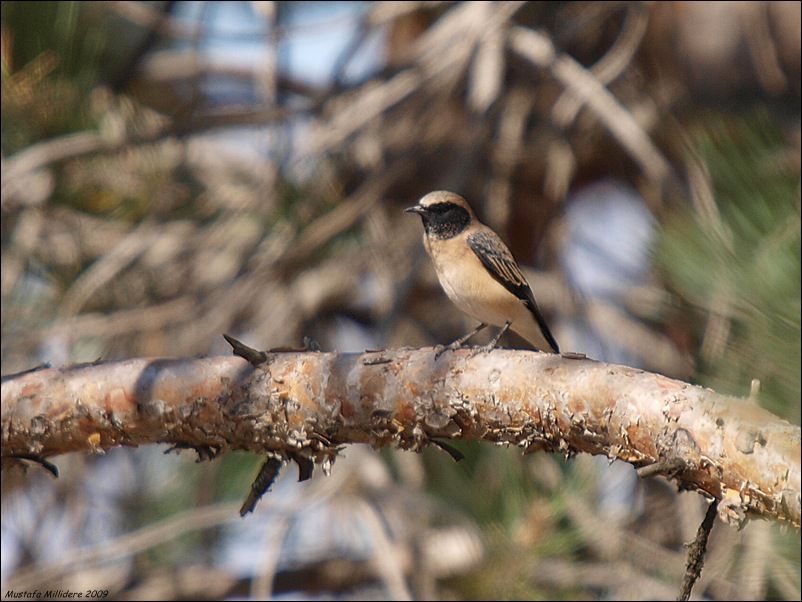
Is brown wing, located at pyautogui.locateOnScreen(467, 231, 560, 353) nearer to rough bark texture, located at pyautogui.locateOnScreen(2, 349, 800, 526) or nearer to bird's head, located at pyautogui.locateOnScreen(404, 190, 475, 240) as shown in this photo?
bird's head, located at pyautogui.locateOnScreen(404, 190, 475, 240)

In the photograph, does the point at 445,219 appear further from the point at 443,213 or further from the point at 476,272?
the point at 476,272

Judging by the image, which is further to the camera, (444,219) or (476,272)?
(444,219)

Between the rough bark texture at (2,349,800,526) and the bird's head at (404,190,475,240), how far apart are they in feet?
5.77

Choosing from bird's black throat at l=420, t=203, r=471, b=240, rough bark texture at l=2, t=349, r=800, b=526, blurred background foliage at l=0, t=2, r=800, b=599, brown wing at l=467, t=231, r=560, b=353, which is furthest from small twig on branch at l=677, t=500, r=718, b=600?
bird's black throat at l=420, t=203, r=471, b=240

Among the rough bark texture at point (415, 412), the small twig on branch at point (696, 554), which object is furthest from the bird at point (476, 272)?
the small twig on branch at point (696, 554)

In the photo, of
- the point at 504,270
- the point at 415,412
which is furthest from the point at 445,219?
the point at 415,412

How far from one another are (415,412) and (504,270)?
1699mm

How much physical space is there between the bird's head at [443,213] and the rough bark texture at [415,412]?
1.76 metres

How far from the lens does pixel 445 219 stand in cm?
434

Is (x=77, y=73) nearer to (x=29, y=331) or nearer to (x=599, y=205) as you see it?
(x=29, y=331)

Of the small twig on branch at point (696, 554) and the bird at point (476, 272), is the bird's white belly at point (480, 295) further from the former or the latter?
the small twig on branch at point (696, 554)

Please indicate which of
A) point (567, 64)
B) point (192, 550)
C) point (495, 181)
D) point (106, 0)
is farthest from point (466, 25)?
point (192, 550)

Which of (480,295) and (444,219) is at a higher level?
(444,219)

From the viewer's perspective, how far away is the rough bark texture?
1.97 meters
